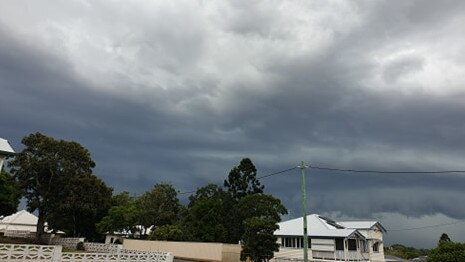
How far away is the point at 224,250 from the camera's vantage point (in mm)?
46875

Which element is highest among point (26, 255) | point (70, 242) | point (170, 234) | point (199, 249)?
point (170, 234)

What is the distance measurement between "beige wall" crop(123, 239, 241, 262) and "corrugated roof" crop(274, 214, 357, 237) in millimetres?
7171

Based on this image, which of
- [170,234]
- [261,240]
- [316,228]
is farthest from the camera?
[170,234]

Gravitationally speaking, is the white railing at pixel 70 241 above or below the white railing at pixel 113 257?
above

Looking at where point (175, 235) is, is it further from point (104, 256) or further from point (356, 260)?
point (104, 256)

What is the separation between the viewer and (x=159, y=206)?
72.6 metres

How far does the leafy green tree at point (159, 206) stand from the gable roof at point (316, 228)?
932 inches

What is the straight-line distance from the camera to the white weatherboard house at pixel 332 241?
4928 centimetres

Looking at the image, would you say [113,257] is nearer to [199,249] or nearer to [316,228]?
[199,249]

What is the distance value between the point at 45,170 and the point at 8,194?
18.8ft

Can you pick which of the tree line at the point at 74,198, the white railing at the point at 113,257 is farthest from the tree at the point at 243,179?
the white railing at the point at 113,257

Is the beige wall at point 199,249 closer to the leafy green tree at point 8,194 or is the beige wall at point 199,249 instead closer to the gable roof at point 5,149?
the leafy green tree at point 8,194

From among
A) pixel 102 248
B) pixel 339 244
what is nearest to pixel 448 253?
pixel 339 244

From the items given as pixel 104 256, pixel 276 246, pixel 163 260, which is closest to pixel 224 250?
pixel 276 246
